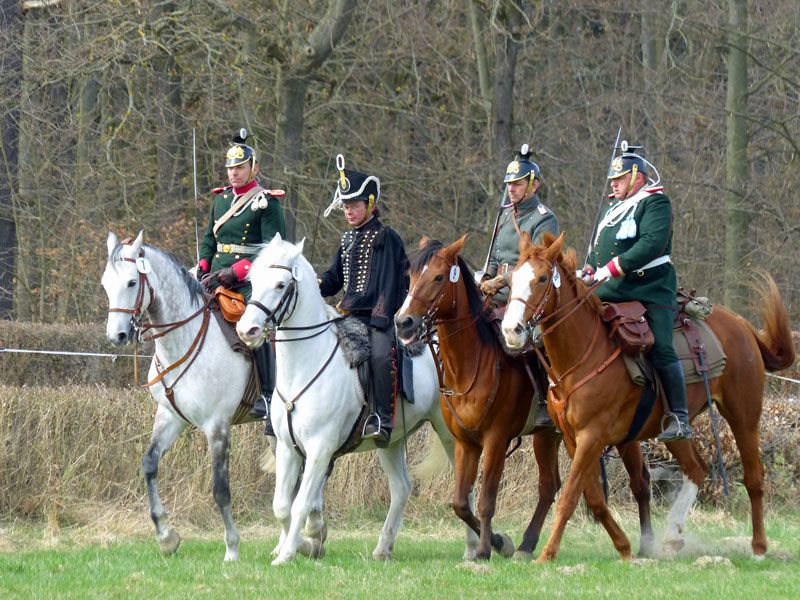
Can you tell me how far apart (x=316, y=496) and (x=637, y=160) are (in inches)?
141

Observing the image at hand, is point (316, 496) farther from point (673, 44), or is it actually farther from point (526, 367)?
point (673, 44)

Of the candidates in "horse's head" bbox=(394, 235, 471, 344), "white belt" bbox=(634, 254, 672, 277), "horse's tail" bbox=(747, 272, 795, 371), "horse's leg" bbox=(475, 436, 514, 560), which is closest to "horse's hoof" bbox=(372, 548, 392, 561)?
"horse's leg" bbox=(475, 436, 514, 560)

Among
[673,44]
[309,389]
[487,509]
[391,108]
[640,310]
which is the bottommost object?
[487,509]

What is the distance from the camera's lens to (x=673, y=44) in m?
26.8

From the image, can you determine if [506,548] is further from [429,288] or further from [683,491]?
[429,288]

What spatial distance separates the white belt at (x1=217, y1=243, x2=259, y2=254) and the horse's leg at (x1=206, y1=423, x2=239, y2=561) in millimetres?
1624

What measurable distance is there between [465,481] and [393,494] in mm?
902

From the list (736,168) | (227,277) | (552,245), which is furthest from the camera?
(736,168)

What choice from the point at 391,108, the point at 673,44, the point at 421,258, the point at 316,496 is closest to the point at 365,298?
the point at 421,258

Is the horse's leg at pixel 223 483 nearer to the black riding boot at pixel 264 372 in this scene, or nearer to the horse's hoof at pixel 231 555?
the horse's hoof at pixel 231 555

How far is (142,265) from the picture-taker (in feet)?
34.9

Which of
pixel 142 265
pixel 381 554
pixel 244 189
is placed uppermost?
pixel 244 189

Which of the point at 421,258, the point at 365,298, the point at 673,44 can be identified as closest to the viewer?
the point at 421,258

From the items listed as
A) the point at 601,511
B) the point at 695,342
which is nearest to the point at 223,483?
the point at 601,511
